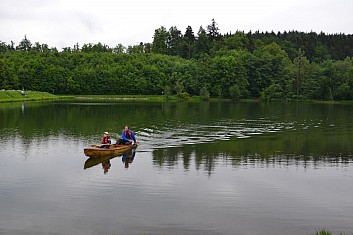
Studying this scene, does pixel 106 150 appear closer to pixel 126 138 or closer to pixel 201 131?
pixel 126 138

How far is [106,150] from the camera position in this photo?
1086 inches

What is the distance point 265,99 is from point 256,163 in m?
95.8

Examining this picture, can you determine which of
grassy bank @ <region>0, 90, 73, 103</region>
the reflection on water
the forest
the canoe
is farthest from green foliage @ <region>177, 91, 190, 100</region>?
the reflection on water

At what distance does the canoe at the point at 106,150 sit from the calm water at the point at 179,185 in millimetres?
674

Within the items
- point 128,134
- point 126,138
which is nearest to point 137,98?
point 128,134

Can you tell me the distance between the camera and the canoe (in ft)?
87.6

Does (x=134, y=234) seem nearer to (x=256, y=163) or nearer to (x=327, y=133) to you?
(x=256, y=163)

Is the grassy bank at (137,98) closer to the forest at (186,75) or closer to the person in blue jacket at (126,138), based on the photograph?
the forest at (186,75)

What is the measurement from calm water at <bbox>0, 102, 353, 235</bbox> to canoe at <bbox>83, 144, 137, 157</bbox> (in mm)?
674

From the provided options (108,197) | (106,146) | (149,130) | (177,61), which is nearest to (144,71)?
(177,61)

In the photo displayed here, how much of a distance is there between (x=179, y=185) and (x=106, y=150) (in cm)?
892

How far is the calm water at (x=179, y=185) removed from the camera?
48.8 feet

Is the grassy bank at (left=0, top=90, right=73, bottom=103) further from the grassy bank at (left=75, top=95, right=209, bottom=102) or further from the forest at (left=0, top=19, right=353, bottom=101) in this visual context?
the grassy bank at (left=75, top=95, right=209, bottom=102)

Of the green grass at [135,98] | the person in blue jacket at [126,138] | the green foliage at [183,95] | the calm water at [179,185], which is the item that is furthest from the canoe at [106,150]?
the green foliage at [183,95]
